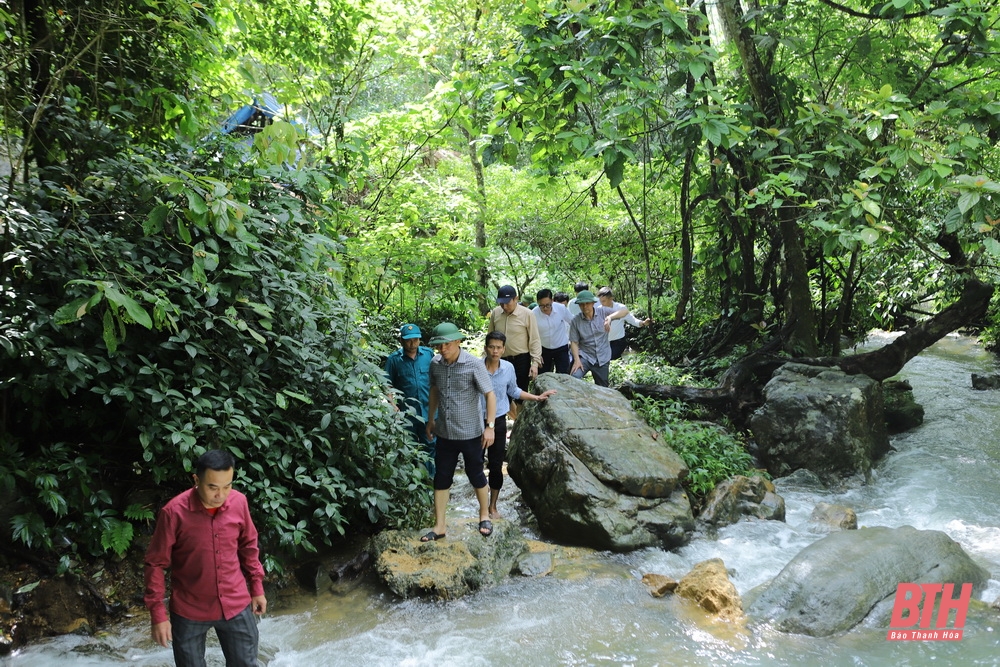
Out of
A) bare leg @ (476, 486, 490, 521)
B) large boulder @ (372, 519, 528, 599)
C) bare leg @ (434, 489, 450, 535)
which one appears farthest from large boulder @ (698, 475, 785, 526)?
bare leg @ (434, 489, 450, 535)

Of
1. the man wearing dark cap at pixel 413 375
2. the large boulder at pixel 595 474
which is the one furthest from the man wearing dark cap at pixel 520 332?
the man wearing dark cap at pixel 413 375

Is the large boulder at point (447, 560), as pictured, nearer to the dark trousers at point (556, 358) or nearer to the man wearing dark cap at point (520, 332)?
the man wearing dark cap at point (520, 332)

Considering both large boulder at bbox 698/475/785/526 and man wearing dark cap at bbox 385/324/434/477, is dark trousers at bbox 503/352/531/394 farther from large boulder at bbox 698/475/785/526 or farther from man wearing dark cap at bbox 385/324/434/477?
large boulder at bbox 698/475/785/526

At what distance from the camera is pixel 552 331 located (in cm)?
910

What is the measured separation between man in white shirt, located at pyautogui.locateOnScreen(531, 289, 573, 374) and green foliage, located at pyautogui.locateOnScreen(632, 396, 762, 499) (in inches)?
46.0

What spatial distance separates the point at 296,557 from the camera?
5605mm

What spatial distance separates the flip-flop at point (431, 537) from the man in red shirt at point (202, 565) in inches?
89.4

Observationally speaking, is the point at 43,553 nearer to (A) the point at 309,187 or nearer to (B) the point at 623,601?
(A) the point at 309,187

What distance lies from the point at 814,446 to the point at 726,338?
3624 millimetres

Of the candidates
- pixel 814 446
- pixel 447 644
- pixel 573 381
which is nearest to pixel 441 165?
pixel 573 381

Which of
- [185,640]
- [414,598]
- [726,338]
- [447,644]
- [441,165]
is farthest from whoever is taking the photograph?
[441,165]

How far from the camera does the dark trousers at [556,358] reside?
918 centimetres

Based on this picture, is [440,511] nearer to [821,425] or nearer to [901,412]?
[821,425]

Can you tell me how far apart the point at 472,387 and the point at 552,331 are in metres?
3.39
